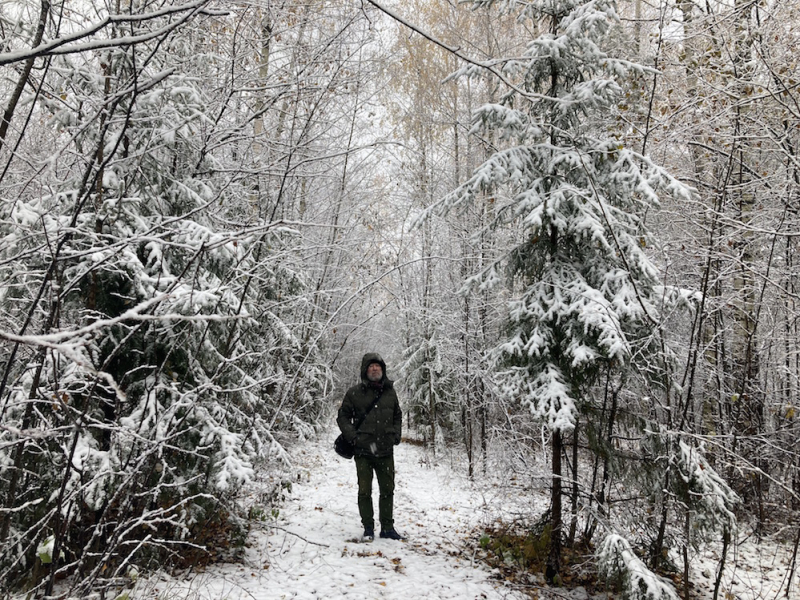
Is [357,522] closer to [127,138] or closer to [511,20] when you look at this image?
[127,138]

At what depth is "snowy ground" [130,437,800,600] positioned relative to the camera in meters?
4.29

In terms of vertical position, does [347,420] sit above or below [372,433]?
above

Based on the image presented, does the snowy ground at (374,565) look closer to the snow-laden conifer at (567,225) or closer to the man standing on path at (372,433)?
the man standing on path at (372,433)

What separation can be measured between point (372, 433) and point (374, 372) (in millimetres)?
710

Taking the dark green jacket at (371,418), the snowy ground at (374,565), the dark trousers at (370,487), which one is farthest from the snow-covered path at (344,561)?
the dark green jacket at (371,418)

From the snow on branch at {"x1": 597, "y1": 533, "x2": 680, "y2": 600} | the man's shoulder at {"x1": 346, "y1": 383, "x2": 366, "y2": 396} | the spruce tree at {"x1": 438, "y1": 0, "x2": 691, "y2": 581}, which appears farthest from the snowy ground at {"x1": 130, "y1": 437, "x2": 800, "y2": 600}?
the man's shoulder at {"x1": 346, "y1": 383, "x2": 366, "y2": 396}

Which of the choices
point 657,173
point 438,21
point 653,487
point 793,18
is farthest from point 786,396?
point 438,21

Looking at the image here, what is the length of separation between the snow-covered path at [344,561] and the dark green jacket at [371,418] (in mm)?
1110

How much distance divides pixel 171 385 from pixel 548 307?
3.73m

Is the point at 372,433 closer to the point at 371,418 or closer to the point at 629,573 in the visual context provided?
the point at 371,418

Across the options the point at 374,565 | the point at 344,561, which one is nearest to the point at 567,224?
the point at 374,565

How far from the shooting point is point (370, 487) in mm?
5594

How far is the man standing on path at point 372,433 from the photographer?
5574mm

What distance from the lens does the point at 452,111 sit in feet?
38.3
